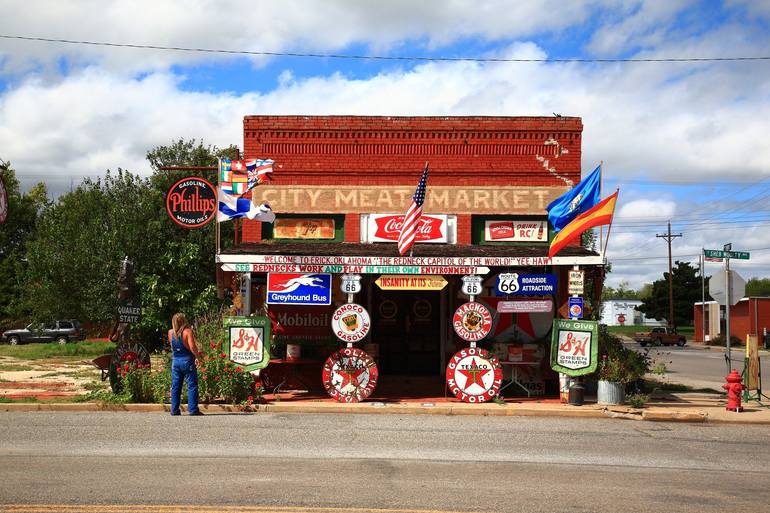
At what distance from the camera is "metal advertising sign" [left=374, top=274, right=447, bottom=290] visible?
1523 centimetres

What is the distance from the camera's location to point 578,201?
51.9ft

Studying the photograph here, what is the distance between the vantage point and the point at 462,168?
61.2 ft

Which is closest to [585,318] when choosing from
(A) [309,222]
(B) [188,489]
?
(A) [309,222]

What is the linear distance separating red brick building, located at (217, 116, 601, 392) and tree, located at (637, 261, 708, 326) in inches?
2683

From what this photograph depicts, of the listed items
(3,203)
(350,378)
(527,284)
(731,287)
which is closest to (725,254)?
(731,287)

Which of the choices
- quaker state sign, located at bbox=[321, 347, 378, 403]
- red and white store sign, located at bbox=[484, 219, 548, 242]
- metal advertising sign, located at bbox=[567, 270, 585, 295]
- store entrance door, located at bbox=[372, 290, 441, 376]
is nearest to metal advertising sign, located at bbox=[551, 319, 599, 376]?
metal advertising sign, located at bbox=[567, 270, 585, 295]

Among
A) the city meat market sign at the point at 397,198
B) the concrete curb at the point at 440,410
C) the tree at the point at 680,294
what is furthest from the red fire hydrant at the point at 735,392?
the tree at the point at 680,294

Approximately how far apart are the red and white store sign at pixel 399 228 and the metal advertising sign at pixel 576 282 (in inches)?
140

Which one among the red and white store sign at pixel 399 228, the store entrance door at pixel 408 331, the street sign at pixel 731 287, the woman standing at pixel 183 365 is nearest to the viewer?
the woman standing at pixel 183 365

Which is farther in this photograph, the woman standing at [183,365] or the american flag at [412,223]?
the american flag at [412,223]

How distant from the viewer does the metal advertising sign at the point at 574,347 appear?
1491 centimetres

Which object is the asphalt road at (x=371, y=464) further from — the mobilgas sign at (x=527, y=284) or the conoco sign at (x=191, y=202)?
the conoco sign at (x=191, y=202)

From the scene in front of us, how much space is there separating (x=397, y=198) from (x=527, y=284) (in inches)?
169

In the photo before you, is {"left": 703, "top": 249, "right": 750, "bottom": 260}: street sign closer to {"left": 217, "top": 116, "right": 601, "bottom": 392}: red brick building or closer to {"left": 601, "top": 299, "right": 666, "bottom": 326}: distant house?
{"left": 217, "top": 116, "right": 601, "bottom": 392}: red brick building
